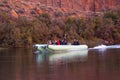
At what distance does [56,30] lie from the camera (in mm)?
85938

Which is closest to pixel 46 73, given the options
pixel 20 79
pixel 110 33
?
pixel 20 79

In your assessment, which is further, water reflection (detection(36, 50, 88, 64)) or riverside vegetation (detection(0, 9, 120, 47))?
riverside vegetation (detection(0, 9, 120, 47))

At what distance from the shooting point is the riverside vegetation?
264ft

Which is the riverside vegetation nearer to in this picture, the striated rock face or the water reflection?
the striated rock face

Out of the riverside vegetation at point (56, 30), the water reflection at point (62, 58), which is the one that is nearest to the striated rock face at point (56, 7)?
the riverside vegetation at point (56, 30)

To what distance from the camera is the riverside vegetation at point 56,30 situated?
80375 millimetres

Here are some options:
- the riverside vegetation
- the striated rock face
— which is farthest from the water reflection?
the striated rock face

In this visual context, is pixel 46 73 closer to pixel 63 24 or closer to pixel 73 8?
pixel 63 24

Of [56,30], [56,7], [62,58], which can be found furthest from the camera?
[56,7]

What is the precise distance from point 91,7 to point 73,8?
6.26 meters

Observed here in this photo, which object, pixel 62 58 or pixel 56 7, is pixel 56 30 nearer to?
pixel 56 7

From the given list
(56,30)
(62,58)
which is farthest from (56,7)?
(62,58)

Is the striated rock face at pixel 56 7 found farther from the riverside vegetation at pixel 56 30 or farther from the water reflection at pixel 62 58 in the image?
the water reflection at pixel 62 58

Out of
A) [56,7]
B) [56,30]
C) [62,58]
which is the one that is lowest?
[62,58]
